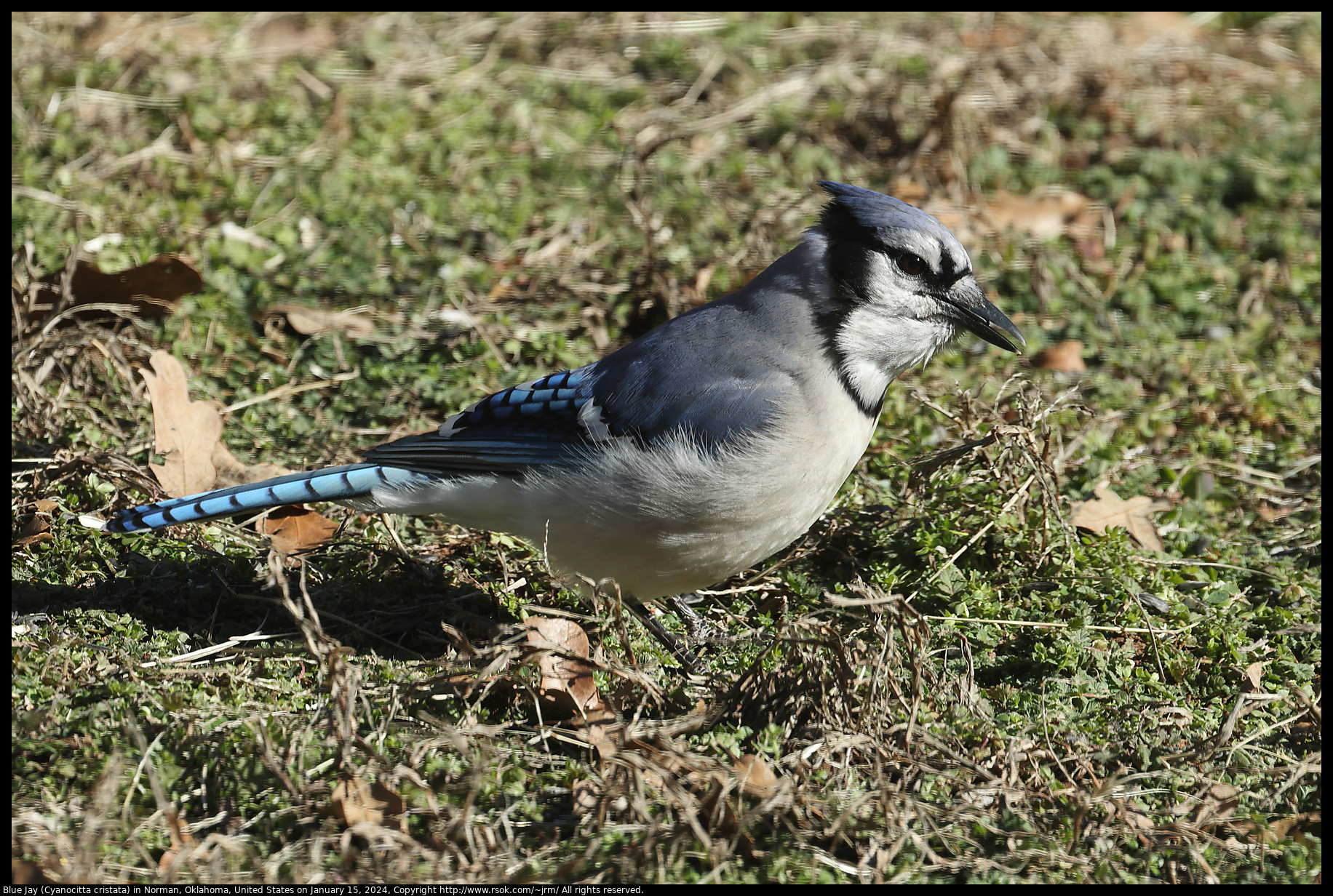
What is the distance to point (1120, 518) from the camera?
3902 mm

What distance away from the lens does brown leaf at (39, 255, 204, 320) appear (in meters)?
4.43

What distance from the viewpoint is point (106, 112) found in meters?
5.77

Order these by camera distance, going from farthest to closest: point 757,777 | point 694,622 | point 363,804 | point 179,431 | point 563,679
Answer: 1. point 179,431
2. point 694,622
3. point 563,679
4. point 757,777
5. point 363,804

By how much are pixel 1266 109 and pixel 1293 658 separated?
4.25 metres

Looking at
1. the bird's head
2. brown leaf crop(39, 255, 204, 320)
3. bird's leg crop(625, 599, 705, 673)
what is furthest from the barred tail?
brown leaf crop(39, 255, 204, 320)

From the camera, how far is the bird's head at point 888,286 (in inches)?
131

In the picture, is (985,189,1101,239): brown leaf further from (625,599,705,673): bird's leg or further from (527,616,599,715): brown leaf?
(527,616,599,715): brown leaf

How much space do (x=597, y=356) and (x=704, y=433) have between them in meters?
1.61

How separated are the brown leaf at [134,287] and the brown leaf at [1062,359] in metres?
3.28

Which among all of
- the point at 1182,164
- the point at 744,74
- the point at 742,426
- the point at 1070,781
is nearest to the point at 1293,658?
the point at 1070,781

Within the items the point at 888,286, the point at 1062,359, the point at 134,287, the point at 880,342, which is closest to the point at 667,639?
the point at 880,342

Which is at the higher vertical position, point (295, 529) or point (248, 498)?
point (248, 498)

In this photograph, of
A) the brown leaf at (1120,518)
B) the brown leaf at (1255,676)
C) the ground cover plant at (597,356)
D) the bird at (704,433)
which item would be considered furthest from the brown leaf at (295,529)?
the brown leaf at (1255,676)

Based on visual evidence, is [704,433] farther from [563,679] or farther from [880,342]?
[563,679]
